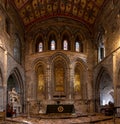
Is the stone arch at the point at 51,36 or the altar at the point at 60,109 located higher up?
the stone arch at the point at 51,36

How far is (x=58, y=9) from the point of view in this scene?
2673 centimetres

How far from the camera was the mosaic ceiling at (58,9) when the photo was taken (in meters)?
24.4

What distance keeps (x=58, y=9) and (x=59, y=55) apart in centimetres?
479

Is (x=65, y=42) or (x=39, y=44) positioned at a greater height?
(x=65, y=42)

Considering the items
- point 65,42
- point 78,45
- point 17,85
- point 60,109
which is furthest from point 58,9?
point 60,109

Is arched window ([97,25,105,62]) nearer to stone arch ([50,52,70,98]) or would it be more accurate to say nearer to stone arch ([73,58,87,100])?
stone arch ([73,58,87,100])

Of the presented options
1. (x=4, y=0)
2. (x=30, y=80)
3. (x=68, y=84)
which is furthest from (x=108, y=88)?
(x=4, y=0)

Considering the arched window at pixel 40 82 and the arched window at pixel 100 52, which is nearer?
the arched window at pixel 100 52

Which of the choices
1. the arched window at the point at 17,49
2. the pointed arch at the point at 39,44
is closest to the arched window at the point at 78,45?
the pointed arch at the point at 39,44

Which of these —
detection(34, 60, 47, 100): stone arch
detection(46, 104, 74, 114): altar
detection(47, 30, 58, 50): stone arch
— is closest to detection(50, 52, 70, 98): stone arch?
detection(34, 60, 47, 100): stone arch

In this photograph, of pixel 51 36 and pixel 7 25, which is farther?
pixel 51 36

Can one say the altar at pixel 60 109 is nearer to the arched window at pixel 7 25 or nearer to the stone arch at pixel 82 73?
the stone arch at pixel 82 73

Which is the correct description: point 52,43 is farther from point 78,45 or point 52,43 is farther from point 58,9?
point 58,9

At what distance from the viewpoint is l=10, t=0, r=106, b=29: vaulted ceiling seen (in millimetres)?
24391
